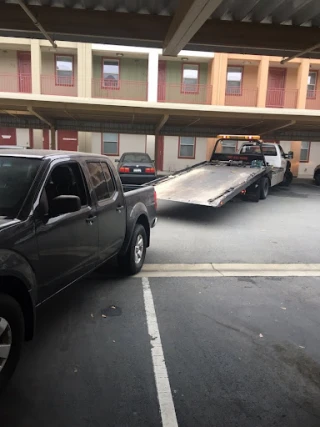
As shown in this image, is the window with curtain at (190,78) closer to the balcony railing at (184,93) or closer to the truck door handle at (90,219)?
the balcony railing at (184,93)

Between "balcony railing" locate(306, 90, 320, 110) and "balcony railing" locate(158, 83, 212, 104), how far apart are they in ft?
24.7

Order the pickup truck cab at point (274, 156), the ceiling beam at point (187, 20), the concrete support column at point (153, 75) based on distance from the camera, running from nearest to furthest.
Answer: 1. the ceiling beam at point (187, 20)
2. the pickup truck cab at point (274, 156)
3. the concrete support column at point (153, 75)

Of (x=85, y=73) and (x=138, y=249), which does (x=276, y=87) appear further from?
(x=138, y=249)

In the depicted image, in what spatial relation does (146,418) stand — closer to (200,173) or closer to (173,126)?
(200,173)

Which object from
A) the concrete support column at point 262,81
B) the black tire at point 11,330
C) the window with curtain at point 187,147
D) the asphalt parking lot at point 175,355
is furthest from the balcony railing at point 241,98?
the black tire at point 11,330

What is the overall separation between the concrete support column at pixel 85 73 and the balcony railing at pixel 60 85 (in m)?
1.69

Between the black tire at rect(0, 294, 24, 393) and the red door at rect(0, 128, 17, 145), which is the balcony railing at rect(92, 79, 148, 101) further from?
the black tire at rect(0, 294, 24, 393)

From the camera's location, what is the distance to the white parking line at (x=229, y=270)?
602cm

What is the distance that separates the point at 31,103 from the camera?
53.1 ft

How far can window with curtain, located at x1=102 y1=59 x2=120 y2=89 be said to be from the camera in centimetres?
2427

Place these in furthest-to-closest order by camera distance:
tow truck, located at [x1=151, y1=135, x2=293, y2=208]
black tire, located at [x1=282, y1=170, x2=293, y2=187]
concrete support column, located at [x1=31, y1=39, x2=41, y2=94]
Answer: concrete support column, located at [x1=31, y1=39, x2=41, y2=94], black tire, located at [x1=282, y1=170, x2=293, y2=187], tow truck, located at [x1=151, y1=135, x2=293, y2=208]

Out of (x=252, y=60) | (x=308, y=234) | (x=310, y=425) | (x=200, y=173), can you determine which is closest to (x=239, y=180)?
(x=200, y=173)

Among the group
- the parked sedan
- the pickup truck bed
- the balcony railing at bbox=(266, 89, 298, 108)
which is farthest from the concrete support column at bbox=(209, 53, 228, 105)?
the pickup truck bed

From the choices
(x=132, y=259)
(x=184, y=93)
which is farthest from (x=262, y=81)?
(x=132, y=259)
